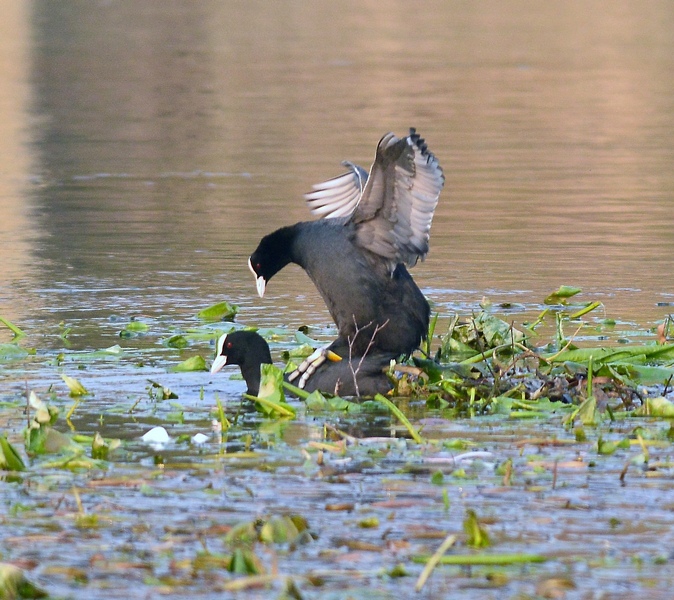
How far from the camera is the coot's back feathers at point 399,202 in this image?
27.5 ft

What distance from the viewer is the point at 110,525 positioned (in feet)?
18.3

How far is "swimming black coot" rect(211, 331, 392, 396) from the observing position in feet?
27.1

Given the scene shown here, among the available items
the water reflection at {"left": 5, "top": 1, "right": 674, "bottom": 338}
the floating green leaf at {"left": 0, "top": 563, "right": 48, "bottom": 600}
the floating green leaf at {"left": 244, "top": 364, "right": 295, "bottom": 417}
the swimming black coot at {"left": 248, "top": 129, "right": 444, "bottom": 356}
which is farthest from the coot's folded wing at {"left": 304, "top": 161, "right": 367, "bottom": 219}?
the floating green leaf at {"left": 0, "top": 563, "right": 48, "bottom": 600}

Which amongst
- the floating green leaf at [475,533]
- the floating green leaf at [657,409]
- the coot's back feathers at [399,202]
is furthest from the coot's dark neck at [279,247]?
the floating green leaf at [475,533]

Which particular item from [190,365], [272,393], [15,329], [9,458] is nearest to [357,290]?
[190,365]

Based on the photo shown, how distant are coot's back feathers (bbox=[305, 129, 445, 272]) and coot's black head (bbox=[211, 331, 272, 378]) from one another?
906 mm

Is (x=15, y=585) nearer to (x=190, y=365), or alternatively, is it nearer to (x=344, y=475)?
(x=344, y=475)

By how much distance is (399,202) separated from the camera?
8.59m

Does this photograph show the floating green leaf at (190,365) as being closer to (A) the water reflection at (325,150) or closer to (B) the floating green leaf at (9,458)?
(A) the water reflection at (325,150)

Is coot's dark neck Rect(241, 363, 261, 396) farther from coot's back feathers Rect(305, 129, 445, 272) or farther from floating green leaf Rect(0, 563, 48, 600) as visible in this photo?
floating green leaf Rect(0, 563, 48, 600)

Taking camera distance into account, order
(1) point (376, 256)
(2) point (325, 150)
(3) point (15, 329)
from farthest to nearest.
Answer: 1. (2) point (325, 150)
2. (3) point (15, 329)
3. (1) point (376, 256)

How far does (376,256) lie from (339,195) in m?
1.43

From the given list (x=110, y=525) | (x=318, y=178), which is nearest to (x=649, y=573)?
(x=110, y=525)

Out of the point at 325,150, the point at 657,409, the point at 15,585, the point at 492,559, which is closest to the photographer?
the point at 15,585
